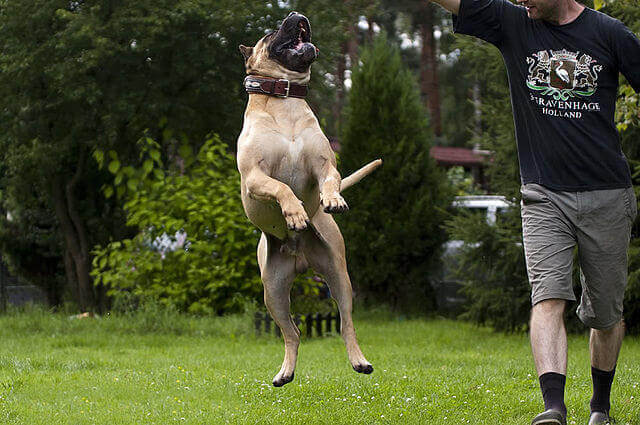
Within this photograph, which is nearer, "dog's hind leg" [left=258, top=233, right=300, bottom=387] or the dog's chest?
the dog's chest

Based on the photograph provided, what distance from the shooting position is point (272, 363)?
857cm

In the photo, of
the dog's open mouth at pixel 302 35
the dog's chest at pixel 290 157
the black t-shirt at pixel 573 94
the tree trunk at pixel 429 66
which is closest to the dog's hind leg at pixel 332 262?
the dog's chest at pixel 290 157

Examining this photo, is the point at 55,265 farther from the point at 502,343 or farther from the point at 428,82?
the point at 428,82

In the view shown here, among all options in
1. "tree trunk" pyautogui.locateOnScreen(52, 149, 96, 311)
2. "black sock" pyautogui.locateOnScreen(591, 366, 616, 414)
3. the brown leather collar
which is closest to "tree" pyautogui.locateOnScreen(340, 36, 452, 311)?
"tree trunk" pyautogui.locateOnScreen(52, 149, 96, 311)

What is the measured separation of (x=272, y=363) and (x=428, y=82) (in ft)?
75.6

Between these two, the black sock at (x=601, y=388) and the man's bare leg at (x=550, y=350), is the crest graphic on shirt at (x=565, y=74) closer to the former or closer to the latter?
the man's bare leg at (x=550, y=350)

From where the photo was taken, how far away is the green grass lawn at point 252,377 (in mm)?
5973

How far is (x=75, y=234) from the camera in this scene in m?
13.8

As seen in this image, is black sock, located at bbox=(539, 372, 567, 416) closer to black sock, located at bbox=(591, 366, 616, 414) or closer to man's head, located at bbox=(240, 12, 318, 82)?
black sock, located at bbox=(591, 366, 616, 414)

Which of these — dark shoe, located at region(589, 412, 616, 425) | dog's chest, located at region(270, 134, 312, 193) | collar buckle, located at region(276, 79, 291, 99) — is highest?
collar buckle, located at region(276, 79, 291, 99)

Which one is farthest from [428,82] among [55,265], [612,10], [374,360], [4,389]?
[4,389]

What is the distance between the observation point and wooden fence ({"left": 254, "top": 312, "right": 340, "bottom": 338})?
10766 millimetres

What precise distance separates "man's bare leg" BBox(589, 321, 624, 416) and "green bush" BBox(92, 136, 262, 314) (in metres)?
6.81

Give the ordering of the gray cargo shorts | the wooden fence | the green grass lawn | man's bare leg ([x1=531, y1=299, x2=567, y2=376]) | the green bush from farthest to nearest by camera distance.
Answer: the green bush < the wooden fence < the green grass lawn < the gray cargo shorts < man's bare leg ([x1=531, y1=299, x2=567, y2=376])
